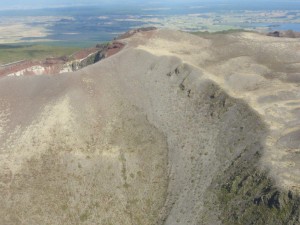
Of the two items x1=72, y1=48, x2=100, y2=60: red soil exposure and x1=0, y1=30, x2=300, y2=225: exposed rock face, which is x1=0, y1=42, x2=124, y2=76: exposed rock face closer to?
x1=72, y1=48, x2=100, y2=60: red soil exposure

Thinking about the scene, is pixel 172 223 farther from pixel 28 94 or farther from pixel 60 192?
pixel 28 94

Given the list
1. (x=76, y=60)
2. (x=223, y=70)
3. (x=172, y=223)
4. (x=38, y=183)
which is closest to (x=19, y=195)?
(x=38, y=183)

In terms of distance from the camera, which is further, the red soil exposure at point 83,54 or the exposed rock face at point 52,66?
the red soil exposure at point 83,54

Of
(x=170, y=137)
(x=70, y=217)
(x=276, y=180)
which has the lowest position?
(x=70, y=217)

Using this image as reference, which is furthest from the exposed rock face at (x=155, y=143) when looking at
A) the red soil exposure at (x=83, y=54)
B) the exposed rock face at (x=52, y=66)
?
the red soil exposure at (x=83, y=54)

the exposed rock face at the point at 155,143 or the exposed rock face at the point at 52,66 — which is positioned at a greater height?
the exposed rock face at the point at 155,143

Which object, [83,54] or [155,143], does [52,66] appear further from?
[155,143]

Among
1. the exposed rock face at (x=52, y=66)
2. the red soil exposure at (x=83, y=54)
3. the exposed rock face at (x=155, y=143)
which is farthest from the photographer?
the red soil exposure at (x=83, y=54)

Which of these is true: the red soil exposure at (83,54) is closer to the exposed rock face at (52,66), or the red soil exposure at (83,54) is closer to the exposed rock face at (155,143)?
the exposed rock face at (52,66)

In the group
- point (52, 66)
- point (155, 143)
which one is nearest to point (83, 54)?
point (52, 66)
